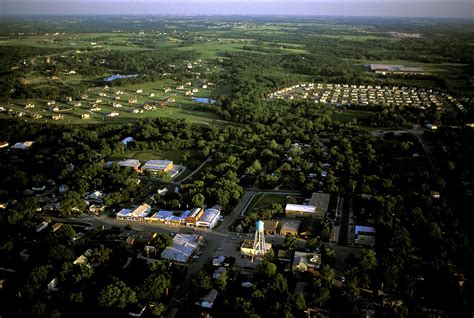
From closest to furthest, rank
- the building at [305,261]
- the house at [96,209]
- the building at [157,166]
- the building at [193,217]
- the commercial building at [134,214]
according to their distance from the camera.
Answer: the building at [305,261], the building at [193,217], the commercial building at [134,214], the house at [96,209], the building at [157,166]

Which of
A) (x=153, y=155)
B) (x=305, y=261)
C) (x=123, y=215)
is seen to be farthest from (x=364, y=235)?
(x=153, y=155)

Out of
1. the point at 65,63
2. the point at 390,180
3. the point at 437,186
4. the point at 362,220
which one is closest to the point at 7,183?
the point at 362,220

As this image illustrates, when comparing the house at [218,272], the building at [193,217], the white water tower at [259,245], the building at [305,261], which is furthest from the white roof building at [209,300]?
the building at [193,217]

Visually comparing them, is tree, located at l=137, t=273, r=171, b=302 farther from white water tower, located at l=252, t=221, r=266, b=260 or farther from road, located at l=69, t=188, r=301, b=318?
white water tower, located at l=252, t=221, r=266, b=260

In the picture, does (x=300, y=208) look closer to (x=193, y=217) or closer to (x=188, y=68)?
(x=193, y=217)

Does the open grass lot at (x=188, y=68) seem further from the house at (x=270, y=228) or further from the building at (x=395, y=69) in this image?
the house at (x=270, y=228)

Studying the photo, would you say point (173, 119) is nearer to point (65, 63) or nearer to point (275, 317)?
point (275, 317)

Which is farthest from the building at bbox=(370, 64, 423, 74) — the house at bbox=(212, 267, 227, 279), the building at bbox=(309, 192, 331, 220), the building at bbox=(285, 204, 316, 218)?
the house at bbox=(212, 267, 227, 279)
